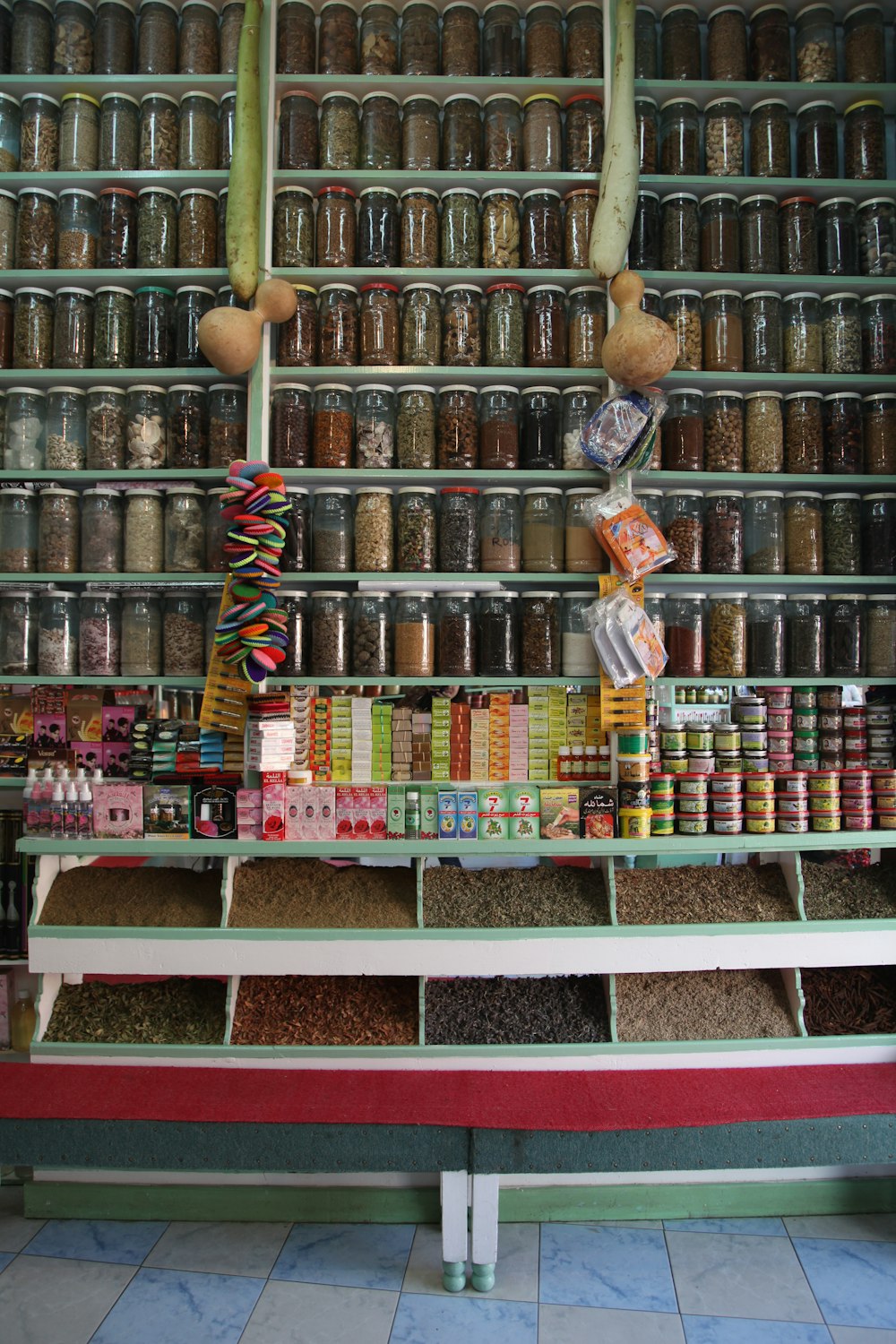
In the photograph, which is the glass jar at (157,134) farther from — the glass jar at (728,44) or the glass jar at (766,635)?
the glass jar at (766,635)

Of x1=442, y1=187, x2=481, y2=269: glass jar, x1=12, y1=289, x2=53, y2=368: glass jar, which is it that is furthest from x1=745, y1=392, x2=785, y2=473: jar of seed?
x1=12, y1=289, x2=53, y2=368: glass jar

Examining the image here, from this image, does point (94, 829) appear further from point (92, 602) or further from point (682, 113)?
point (682, 113)

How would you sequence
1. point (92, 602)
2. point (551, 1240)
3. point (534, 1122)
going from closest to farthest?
1. point (534, 1122)
2. point (551, 1240)
3. point (92, 602)

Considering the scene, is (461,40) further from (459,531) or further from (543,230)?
(459,531)

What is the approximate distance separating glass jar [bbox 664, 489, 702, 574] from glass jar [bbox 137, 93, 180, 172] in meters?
1.75

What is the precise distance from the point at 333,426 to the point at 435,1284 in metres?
2.17

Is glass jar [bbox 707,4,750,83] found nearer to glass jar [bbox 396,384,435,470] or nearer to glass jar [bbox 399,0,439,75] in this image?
glass jar [bbox 399,0,439,75]

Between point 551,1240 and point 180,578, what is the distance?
198 centimetres

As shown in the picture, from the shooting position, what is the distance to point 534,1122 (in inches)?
79.7

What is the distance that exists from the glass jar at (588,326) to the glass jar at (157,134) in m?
1.24

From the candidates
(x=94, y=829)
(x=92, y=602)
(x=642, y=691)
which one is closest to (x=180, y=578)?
(x=92, y=602)

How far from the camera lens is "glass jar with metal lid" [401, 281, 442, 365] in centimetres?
249

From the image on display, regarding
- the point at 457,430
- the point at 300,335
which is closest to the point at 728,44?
the point at 457,430

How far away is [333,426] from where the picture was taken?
2492mm
